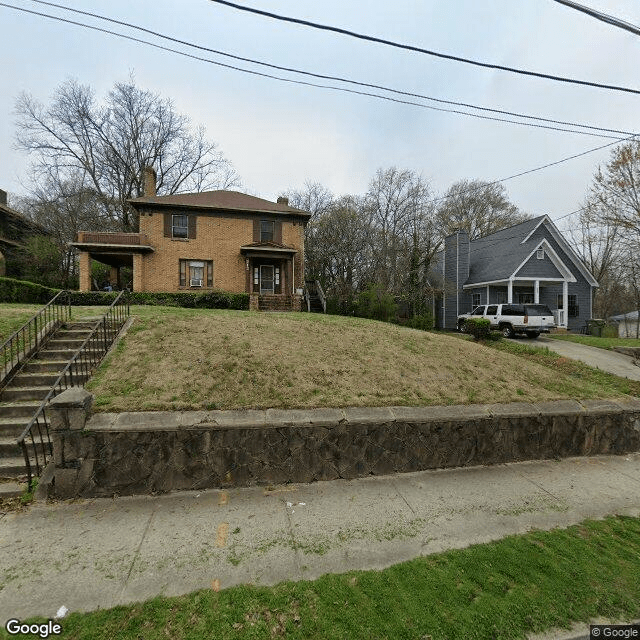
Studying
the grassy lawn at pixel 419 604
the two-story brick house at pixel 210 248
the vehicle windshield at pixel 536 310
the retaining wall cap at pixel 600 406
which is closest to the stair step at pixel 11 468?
the grassy lawn at pixel 419 604

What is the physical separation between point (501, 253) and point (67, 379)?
25160mm

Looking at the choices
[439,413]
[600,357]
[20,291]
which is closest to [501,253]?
[600,357]

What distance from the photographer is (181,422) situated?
4.32 meters

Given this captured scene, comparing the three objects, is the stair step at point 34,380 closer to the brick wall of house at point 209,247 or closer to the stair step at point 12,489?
the stair step at point 12,489

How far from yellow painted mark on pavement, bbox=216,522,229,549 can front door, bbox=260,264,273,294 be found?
17.7 m

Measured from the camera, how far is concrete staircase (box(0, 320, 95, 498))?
4160 millimetres

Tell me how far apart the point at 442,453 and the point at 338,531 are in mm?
2305

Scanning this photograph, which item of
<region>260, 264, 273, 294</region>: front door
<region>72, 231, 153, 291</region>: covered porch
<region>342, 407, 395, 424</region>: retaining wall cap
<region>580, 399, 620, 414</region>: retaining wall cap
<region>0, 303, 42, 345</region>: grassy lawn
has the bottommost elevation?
<region>580, 399, 620, 414</region>: retaining wall cap

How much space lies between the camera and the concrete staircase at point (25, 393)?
13.6 feet

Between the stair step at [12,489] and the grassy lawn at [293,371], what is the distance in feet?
3.82

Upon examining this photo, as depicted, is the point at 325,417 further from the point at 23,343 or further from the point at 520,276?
the point at 520,276

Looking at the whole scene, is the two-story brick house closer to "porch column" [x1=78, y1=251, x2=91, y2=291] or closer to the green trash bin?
"porch column" [x1=78, y1=251, x2=91, y2=291]

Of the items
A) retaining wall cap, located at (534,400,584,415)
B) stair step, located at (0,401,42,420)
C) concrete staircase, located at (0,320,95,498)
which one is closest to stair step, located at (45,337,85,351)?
concrete staircase, located at (0,320,95,498)

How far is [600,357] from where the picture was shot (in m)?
11.7
